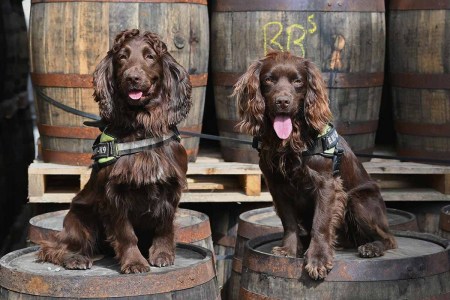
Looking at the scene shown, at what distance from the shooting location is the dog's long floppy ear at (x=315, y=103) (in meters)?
4.76

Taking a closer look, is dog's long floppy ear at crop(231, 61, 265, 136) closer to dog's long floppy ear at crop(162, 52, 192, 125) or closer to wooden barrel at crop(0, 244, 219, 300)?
dog's long floppy ear at crop(162, 52, 192, 125)

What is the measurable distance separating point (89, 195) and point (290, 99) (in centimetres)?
113

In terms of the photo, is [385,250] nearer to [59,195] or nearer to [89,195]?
[89,195]

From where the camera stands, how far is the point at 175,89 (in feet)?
15.9

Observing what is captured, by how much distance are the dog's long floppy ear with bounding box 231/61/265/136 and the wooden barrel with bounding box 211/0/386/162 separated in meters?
2.11

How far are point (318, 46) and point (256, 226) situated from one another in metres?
1.51

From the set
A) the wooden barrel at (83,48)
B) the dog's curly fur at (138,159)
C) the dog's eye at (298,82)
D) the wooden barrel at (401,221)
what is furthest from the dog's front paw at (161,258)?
the wooden barrel at (83,48)

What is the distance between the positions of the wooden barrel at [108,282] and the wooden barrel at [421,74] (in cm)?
298

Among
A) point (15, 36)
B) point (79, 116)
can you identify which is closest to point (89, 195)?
point (79, 116)

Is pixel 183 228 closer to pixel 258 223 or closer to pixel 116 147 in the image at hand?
pixel 258 223

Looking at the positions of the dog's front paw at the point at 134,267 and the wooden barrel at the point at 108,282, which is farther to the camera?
the dog's front paw at the point at 134,267

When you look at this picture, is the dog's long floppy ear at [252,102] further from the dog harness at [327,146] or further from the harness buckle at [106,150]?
the harness buckle at [106,150]

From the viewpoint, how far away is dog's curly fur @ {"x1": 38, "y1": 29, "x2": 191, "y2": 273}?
4656mm

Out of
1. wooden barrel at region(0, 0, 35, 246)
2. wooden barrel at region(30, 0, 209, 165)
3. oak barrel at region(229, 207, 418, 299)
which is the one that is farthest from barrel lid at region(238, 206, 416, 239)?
wooden barrel at region(0, 0, 35, 246)
